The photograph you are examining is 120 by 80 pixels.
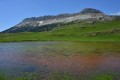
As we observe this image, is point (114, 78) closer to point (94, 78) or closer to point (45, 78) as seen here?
point (94, 78)

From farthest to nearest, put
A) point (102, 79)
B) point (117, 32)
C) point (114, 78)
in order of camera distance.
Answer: point (117, 32) < point (114, 78) < point (102, 79)

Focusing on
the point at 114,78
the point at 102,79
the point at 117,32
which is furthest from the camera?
the point at 117,32

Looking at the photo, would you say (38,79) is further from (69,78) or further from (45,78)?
(69,78)

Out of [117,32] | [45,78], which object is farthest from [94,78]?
[117,32]

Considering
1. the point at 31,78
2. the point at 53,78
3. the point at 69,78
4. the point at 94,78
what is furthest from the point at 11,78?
the point at 94,78

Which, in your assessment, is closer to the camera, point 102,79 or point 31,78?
point 102,79

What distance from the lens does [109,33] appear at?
120062 mm

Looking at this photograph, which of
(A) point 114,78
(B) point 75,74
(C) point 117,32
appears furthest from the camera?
(C) point 117,32

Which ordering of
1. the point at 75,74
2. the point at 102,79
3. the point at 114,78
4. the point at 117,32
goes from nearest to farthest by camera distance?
the point at 102,79 < the point at 114,78 < the point at 75,74 < the point at 117,32

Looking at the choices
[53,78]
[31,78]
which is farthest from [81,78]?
[31,78]

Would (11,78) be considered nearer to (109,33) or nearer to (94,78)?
(94,78)

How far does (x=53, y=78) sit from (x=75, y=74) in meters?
3.17

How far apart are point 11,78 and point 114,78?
9.23 m

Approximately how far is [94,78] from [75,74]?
9.99 feet
